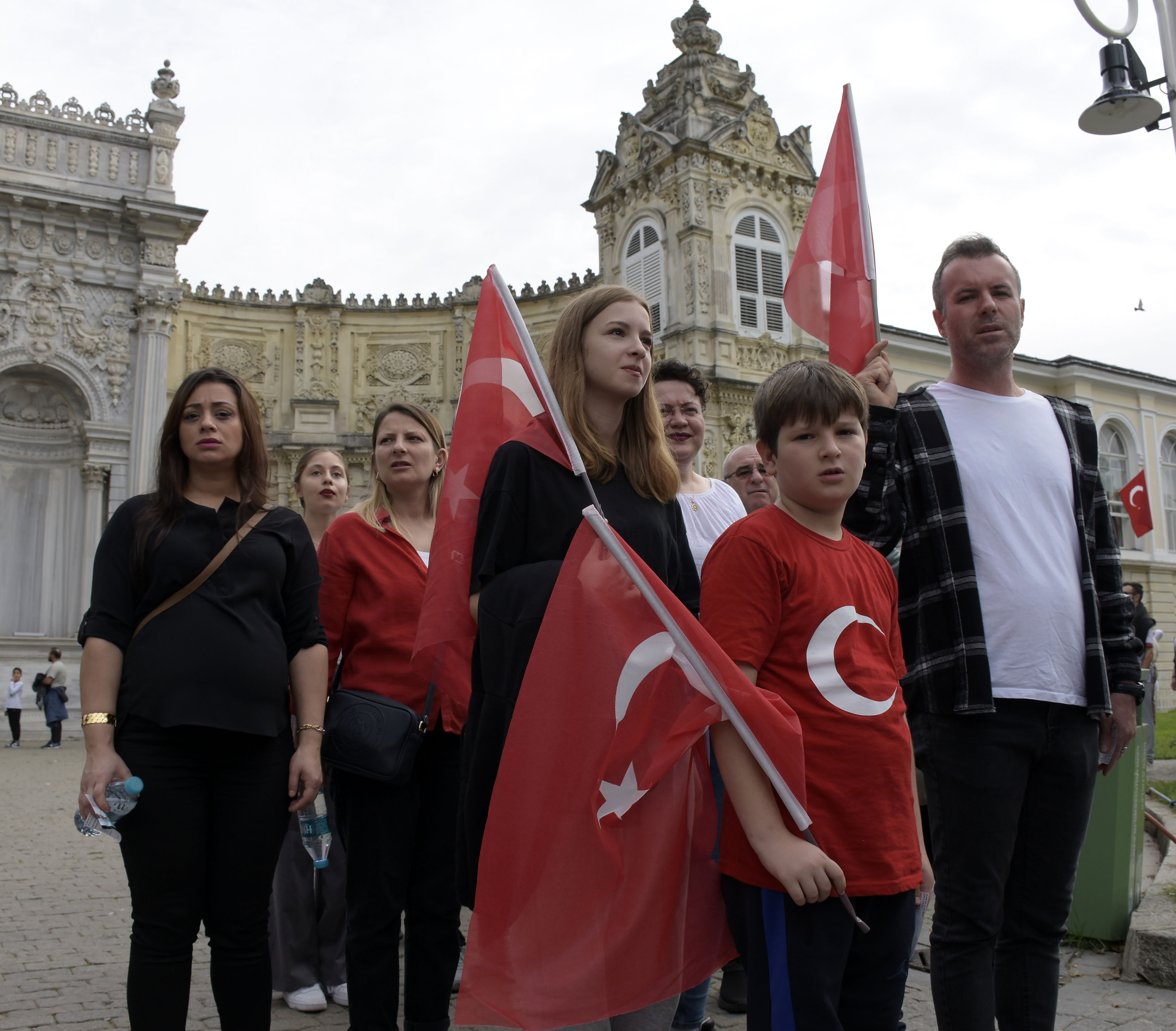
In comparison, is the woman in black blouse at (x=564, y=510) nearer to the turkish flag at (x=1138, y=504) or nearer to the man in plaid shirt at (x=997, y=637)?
the man in plaid shirt at (x=997, y=637)

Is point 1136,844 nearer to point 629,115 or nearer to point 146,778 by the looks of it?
point 146,778

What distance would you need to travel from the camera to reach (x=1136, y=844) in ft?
15.2

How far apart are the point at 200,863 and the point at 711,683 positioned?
1.63 metres

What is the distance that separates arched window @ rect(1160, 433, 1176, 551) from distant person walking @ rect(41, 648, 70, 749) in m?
34.6

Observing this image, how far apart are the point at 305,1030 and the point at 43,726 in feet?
63.4

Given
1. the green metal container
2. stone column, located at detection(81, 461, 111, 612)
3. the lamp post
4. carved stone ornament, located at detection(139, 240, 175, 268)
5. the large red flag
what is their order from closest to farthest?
the large red flag → the green metal container → the lamp post → stone column, located at detection(81, 461, 111, 612) → carved stone ornament, located at detection(139, 240, 175, 268)

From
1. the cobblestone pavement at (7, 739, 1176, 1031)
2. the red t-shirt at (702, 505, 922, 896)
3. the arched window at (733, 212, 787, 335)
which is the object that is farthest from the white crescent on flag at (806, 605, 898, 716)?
the arched window at (733, 212, 787, 335)

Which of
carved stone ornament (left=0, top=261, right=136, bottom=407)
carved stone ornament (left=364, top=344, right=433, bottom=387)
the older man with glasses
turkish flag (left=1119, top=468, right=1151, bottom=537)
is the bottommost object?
the older man with glasses

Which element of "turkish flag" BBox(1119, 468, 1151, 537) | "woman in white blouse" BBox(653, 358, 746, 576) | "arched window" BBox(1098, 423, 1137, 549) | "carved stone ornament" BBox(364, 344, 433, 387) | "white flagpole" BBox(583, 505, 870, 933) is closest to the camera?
"white flagpole" BBox(583, 505, 870, 933)

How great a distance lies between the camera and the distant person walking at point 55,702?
17125mm

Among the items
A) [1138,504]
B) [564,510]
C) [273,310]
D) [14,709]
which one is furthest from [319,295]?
[564,510]

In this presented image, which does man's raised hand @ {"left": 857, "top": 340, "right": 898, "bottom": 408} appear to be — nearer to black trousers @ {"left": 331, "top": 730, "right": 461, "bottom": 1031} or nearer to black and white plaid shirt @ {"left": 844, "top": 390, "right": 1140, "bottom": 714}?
black and white plaid shirt @ {"left": 844, "top": 390, "right": 1140, "bottom": 714}

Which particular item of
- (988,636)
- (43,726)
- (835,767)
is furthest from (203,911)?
(43,726)

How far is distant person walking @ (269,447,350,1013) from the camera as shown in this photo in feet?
13.8
